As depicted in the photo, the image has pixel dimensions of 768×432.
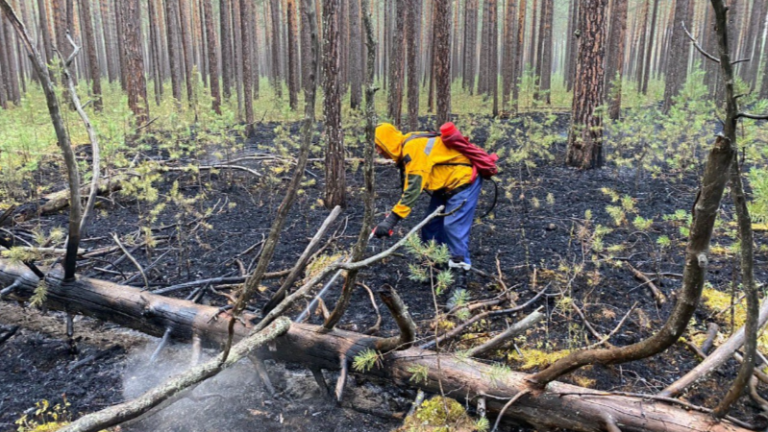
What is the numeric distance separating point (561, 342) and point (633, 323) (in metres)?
0.61

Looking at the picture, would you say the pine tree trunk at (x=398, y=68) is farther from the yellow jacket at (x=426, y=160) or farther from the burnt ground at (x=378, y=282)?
the yellow jacket at (x=426, y=160)

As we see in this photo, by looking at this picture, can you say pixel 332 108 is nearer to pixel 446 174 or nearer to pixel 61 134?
pixel 446 174

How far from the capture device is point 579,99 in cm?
753

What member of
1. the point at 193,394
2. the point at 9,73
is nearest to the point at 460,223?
the point at 193,394

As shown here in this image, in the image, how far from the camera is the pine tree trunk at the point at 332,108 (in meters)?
5.47

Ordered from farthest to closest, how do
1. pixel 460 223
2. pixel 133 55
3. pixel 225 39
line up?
pixel 225 39 < pixel 133 55 < pixel 460 223

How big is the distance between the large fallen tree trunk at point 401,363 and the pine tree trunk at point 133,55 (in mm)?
6854

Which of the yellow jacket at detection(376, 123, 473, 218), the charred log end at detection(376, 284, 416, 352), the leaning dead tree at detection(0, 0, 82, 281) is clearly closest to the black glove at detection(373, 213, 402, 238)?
the yellow jacket at detection(376, 123, 473, 218)

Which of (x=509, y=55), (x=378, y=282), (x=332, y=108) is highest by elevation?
(x=509, y=55)

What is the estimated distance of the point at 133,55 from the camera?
992 cm

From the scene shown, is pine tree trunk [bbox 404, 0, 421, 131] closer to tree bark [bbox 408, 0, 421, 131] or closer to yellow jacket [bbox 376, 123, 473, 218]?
tree bark [bbox 408, 0, 421, 131]

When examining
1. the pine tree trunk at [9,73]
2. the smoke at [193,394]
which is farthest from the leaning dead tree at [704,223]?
the pine tree trunk at [9,73]

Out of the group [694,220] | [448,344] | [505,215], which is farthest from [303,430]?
[505,215]

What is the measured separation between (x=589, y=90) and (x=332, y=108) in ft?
13.9
